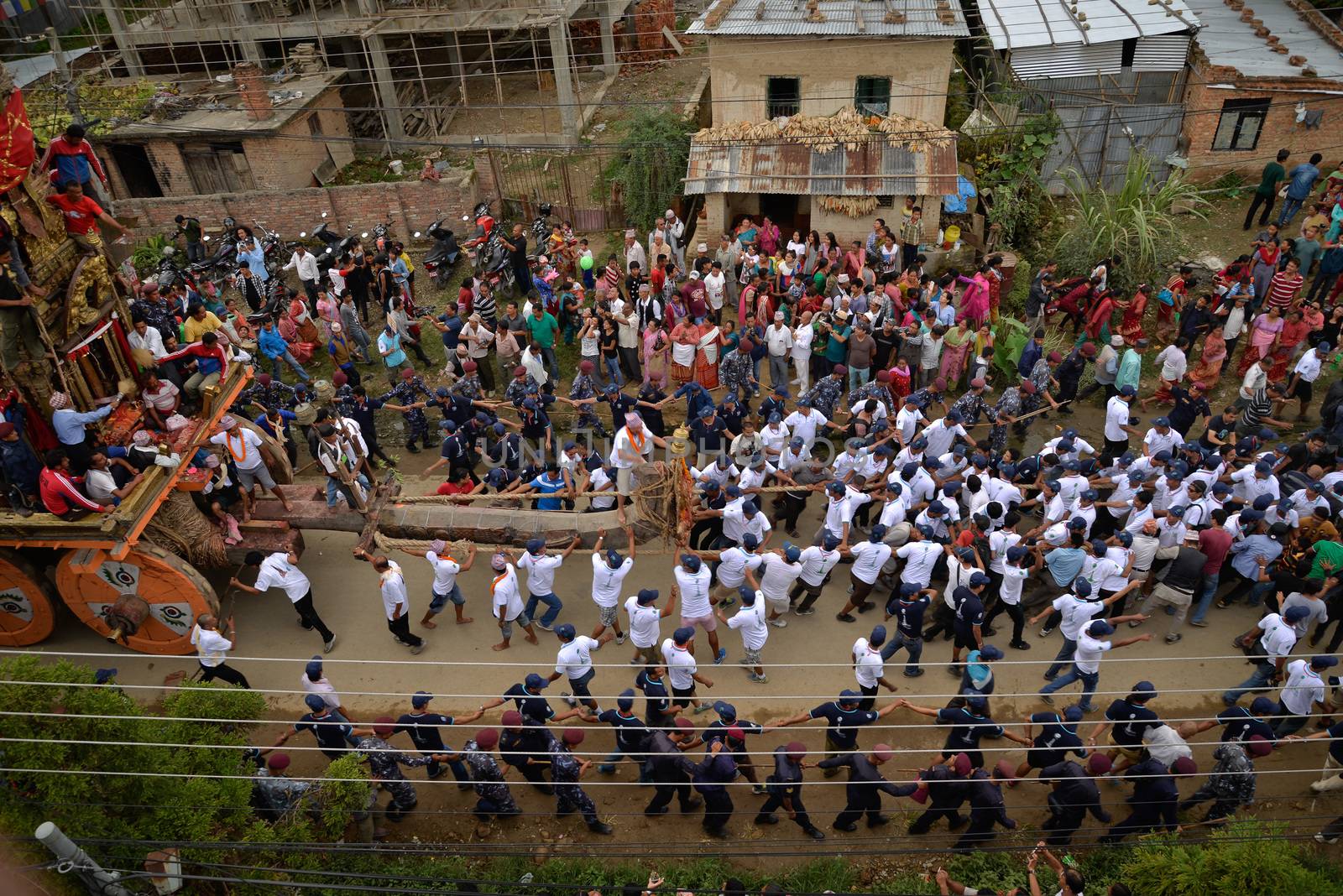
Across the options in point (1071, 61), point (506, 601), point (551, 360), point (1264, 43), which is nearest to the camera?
point (506, 601)

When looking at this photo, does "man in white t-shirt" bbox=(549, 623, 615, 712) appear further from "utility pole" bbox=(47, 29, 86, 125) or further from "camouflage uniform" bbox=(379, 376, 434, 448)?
"utility pole" bbox=(47, 29, 86, 125)

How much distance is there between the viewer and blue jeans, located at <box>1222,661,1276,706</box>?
344 inches

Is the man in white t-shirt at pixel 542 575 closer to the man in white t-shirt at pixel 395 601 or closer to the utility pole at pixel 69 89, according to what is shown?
the man in white t-shirt at pixel 395 601

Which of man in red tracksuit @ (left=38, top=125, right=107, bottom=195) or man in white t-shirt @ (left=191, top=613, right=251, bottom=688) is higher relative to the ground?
man in red tracksuit @ (left=38, top=125, right=107, bottom=195)

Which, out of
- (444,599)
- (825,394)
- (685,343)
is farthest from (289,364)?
(825,394)

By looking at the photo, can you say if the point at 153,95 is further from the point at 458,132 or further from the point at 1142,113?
the point at 1142,113

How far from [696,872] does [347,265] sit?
11132mm

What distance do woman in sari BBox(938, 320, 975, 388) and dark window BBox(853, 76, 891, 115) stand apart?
6.05 meters

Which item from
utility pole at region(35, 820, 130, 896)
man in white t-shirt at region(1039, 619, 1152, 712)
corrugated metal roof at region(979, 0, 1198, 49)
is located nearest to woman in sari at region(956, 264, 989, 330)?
man in white t-shirt at region(1039, 619, 1152, 712)

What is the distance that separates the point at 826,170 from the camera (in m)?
16.2

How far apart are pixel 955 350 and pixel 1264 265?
4654 millimetres

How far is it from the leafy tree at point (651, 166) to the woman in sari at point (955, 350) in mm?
7373

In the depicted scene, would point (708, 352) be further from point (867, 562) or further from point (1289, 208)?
point (1289, 208)

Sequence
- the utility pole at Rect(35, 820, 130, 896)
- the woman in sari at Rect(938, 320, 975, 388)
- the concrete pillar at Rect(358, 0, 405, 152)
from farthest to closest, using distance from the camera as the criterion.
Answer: the concrete pillar at Rect(358, 0, 405, 152) → the woman in sari at Rect(938, 320, 975, 388) → the utility pole at Rect(35, 820, 130, 896)
